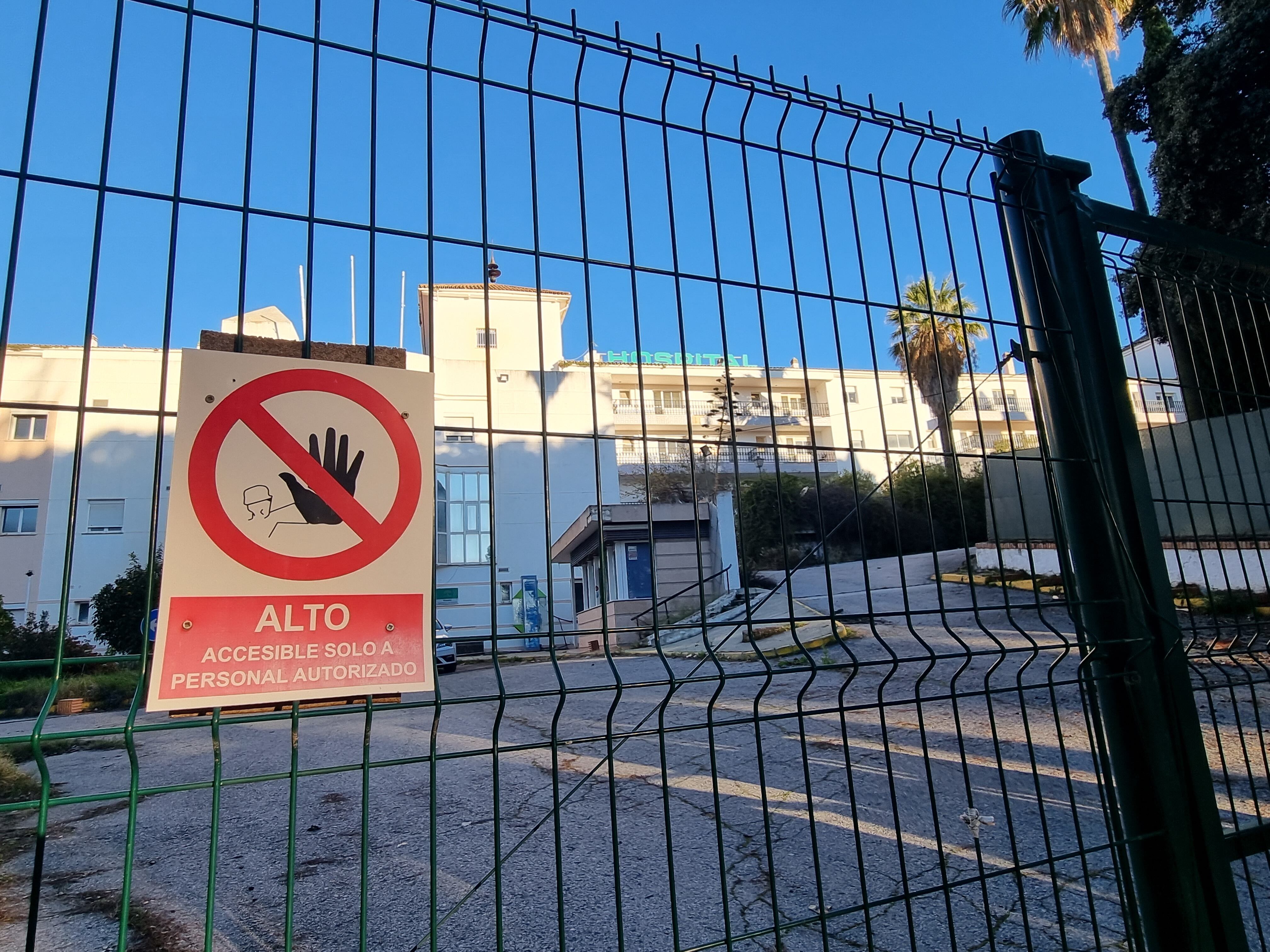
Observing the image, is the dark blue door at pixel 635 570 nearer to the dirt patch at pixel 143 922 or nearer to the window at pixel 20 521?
the dirt patch at pixel 143 922

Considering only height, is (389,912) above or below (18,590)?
below

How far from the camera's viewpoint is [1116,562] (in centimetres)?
220

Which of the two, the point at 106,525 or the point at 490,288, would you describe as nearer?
the point at 490,288

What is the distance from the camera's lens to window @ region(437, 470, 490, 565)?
2932mm

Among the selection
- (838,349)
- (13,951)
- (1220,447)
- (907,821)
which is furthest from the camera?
(1220,447)

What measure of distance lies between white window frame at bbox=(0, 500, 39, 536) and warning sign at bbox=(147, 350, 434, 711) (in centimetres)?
1770

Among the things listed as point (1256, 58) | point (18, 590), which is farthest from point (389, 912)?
point (18, 590)

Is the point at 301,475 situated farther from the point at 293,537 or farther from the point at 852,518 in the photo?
the point at 852,518

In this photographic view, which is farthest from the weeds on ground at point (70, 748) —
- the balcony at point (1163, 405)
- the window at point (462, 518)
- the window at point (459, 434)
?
the balcony at point (1163, 405)

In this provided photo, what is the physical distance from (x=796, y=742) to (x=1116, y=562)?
13.7 ft

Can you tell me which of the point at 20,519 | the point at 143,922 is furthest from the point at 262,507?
the point at 20,519

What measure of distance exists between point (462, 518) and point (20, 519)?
18.3 metres

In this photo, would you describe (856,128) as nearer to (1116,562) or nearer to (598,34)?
(598,34)

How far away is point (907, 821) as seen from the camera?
4.09 metres
